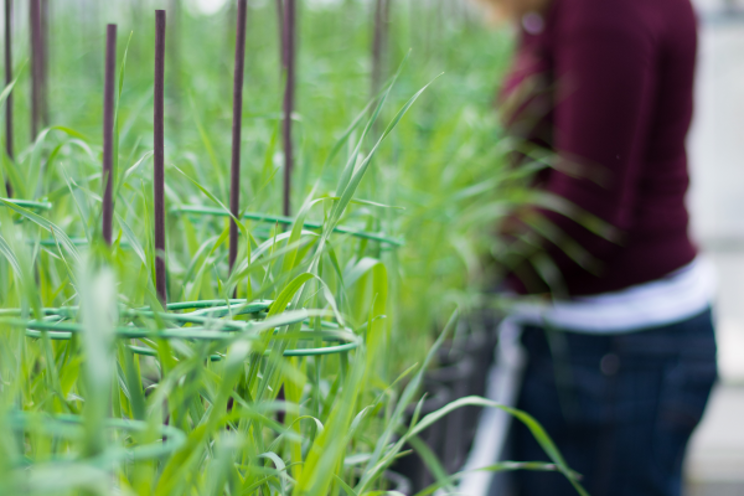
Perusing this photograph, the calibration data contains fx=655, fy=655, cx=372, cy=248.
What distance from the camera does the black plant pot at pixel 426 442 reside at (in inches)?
17.5

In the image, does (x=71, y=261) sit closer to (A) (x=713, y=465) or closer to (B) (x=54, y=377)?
(B) (x=54, y=377)

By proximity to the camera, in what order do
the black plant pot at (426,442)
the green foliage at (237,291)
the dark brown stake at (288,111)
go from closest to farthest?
the green foliage at (237,291), the dark brown stake at (288,111), the black plant pot at (426,442)

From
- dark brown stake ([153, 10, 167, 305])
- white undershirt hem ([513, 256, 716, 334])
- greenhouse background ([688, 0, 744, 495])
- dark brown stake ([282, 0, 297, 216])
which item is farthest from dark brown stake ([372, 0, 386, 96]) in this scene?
greenhouse background ([688, 0, 744, 495])

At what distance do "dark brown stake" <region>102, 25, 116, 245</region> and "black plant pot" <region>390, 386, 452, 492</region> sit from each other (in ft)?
0.86

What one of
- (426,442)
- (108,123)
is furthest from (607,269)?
(108,123)

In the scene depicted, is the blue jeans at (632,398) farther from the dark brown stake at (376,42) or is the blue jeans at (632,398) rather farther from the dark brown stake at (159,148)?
the dark brown stake at (159,148)

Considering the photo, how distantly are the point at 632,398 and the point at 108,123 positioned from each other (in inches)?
31.9

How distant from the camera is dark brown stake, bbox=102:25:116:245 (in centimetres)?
23

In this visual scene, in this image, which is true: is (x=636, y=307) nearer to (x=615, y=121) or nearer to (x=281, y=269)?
(x=615, y=121)

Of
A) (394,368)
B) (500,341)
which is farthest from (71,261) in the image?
(500,341)

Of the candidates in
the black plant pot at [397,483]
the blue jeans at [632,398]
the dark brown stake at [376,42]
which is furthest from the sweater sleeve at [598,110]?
the black plant pot at [397,483]

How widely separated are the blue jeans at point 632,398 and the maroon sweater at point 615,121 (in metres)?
0.08

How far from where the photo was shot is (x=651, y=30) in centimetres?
71

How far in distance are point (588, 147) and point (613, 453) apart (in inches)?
16.5
